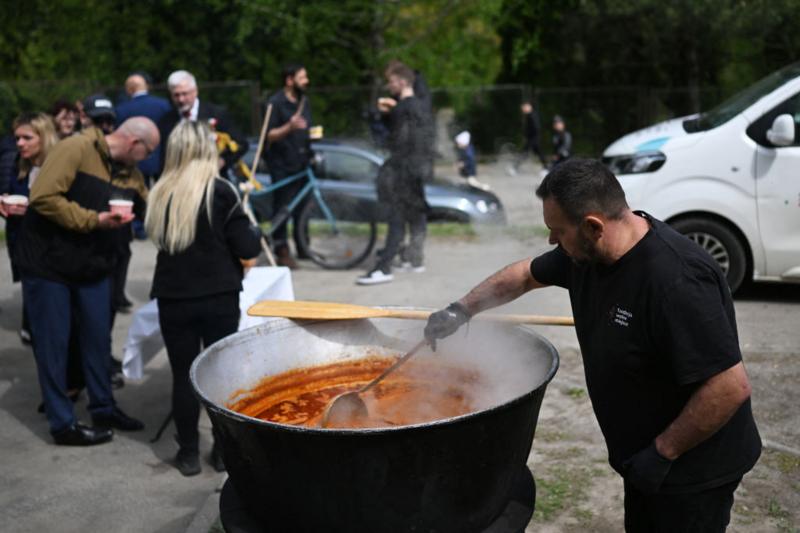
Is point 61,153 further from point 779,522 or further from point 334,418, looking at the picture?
point 779,522

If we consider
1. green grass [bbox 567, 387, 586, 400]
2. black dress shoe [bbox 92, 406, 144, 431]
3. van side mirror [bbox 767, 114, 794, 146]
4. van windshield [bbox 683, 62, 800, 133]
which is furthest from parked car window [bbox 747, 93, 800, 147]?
black dress shoe [bbox 92, 406, 144, 431]

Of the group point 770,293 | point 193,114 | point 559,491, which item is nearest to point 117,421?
point 559,491

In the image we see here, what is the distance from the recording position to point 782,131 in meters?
7.23

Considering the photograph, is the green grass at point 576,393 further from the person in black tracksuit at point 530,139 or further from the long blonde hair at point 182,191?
the person in black tracksuit at point 530,139

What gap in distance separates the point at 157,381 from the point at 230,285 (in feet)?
7.33

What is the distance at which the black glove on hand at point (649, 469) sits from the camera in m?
2.84

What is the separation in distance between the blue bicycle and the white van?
11.5ft

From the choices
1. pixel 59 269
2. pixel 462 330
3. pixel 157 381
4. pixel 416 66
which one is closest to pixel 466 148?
pixel 416 66

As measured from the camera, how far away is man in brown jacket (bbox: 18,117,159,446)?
17.8 feet

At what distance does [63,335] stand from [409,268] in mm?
4824

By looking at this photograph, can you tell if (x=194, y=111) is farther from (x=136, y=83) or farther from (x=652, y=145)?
(x=652, y=145)

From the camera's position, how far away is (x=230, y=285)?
5.28 meters

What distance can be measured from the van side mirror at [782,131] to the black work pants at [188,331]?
4.67 meters


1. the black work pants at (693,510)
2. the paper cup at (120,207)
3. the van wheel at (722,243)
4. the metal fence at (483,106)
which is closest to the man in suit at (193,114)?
the paper cup at (120,207)
